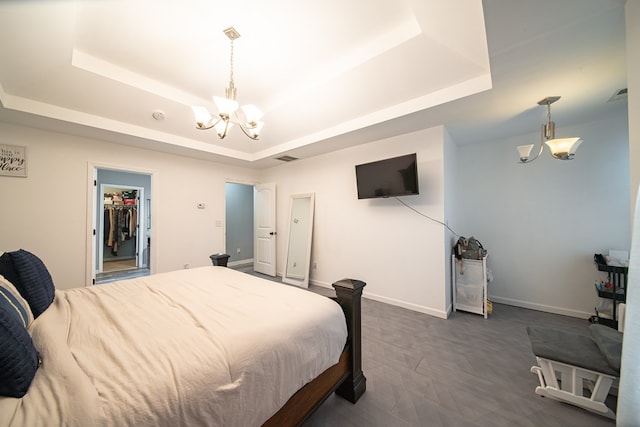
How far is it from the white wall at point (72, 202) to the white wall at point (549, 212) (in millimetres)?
4876

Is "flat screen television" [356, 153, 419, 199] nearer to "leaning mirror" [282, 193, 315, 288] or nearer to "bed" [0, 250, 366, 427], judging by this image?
"leaning mirror" [282, 193, 315, 288]

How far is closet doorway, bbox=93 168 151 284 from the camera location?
5344 millimetres

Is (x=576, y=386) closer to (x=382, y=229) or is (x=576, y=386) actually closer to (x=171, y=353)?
(x=382, y=229)

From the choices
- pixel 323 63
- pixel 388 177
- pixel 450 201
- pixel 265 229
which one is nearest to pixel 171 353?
pixel 323 63

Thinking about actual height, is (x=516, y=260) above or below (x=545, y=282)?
above

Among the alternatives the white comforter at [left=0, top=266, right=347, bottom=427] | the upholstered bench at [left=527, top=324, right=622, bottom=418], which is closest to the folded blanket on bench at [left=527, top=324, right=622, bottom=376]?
the upholstered bench at [left=527, top=324, right=622, bottom=418]

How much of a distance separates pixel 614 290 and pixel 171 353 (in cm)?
397

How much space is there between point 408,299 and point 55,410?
329 cm

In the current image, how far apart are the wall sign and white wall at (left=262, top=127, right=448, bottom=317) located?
145 inches

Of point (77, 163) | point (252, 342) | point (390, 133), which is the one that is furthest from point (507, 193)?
point (77, 163)

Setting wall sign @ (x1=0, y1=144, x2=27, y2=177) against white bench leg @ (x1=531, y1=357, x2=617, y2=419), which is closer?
white bench leg @ (x1=531, y1=357, x2=617, y2=419)

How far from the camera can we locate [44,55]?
2.12 m

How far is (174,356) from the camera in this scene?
941 mm

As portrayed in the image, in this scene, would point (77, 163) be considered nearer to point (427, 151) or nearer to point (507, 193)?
point (427, 151)
